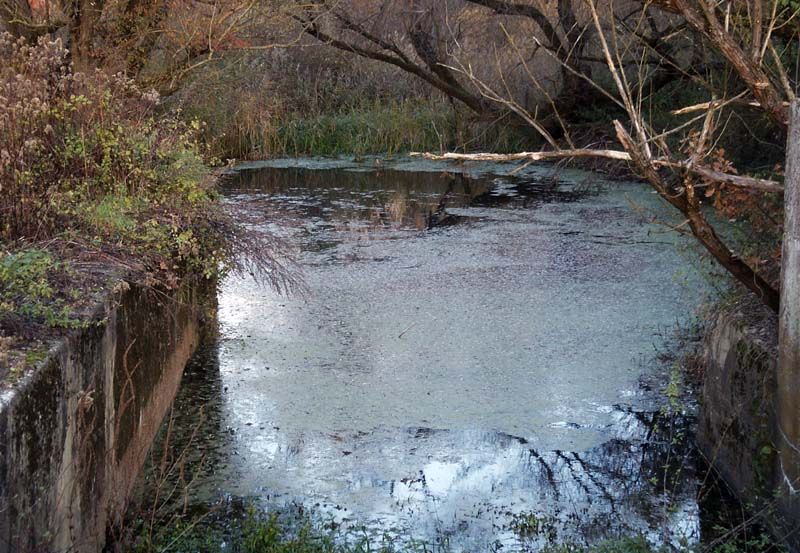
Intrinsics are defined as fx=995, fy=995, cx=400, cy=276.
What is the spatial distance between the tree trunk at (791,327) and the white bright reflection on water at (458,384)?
552mm

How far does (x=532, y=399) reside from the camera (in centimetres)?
527

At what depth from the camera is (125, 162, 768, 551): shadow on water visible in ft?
13.4

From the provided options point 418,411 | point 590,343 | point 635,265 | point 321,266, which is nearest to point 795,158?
point 418,411

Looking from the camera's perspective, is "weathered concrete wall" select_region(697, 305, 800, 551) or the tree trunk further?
"weathered concrete wall" select_region(697, 305, 800, 551)

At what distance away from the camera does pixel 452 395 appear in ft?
17.5

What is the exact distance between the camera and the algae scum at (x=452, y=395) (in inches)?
164

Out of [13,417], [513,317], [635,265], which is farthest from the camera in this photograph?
[635,265]

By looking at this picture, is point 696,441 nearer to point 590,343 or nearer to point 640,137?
point 590,343

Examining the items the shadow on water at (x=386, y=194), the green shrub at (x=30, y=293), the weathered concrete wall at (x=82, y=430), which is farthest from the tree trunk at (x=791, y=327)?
the shadow on water at (x=386, y=194)

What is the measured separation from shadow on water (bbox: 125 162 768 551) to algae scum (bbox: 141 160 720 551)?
0.01 m

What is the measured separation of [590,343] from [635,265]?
2.20m

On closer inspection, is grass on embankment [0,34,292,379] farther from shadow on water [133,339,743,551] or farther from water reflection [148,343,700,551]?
water reflection [148,343,700,551]

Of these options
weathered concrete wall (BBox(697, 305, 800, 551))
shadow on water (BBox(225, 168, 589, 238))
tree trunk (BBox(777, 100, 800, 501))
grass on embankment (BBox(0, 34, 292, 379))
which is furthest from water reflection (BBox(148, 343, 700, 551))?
shadow on water (BBox(225, 168, 589, 238))

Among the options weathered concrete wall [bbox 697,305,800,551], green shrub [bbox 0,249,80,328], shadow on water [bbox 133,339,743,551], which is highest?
green shrub [bbox 0,249,80,328]
